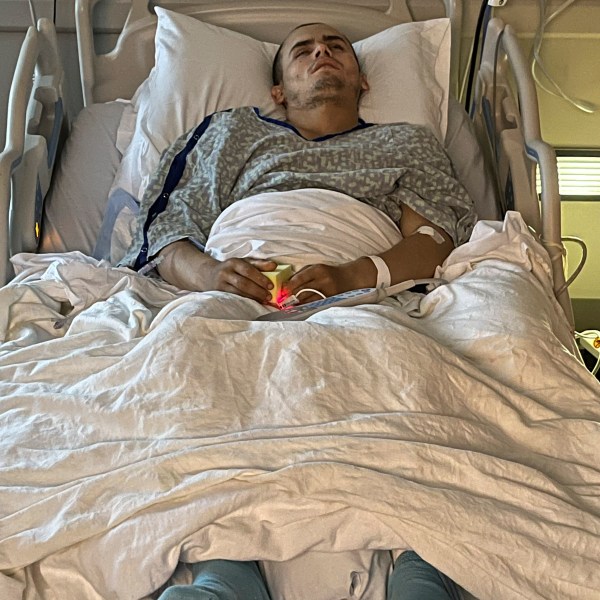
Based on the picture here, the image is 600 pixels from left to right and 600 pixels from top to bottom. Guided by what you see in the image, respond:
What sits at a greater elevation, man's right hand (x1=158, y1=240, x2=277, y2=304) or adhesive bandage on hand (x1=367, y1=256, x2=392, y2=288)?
man's right hand (x1=158, y1=240, x2=277, y2=304)

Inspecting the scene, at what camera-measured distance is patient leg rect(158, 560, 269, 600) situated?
99 centimetres

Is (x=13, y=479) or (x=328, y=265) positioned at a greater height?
(x=13, y=479)

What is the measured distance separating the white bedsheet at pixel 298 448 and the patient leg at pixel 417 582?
0.03 metres

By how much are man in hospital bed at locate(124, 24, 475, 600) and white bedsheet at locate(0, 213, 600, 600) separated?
0.91ft

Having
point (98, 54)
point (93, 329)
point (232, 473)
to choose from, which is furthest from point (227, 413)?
point (98, 54)

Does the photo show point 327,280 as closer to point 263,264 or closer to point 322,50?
point 263,264

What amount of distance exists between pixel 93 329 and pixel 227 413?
428 millimetres

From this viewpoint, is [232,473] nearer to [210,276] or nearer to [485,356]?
[485,356]

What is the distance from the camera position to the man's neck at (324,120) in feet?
7.13

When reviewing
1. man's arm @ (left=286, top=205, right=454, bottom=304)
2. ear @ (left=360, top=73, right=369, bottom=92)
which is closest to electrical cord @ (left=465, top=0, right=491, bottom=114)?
ear @ (left=360, top=73, right=369, bottom=92)

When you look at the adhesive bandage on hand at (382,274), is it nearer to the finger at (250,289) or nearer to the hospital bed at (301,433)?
the hospital bed at (301,433)

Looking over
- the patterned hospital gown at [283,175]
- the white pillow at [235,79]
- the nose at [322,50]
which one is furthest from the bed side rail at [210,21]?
the patterned hospital gown at [283,175]

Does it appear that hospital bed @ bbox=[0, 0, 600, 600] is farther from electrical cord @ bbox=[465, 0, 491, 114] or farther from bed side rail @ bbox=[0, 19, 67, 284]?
electrical cord @ bbox=[465, 0, 491, 114]

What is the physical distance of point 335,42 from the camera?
2219mm
